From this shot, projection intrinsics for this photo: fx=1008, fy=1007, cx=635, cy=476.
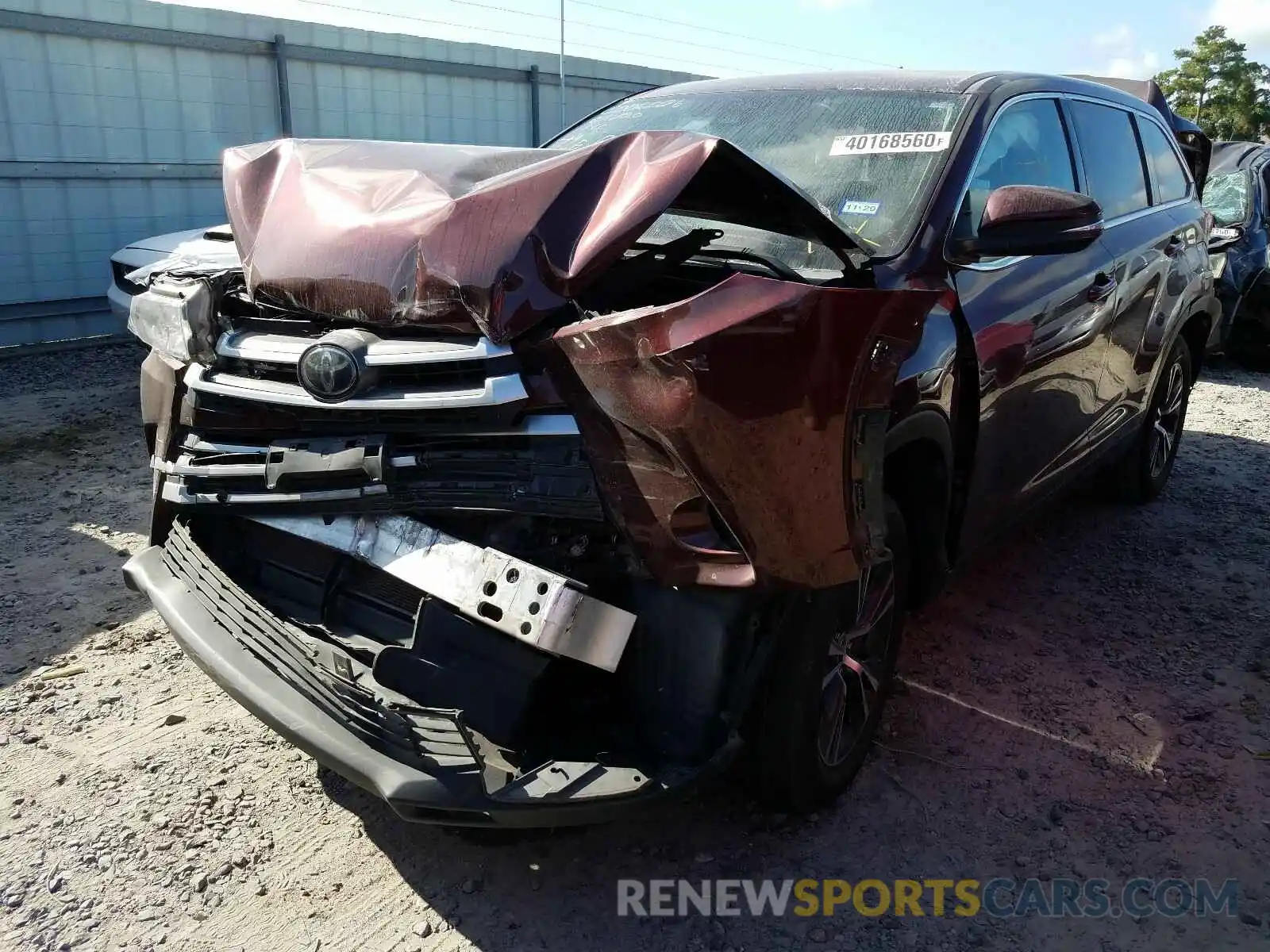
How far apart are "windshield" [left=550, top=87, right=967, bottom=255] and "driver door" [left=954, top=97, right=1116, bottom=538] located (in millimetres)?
173

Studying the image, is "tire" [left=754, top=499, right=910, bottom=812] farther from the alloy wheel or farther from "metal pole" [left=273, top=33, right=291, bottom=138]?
"metal pole" [left=273, top=33, right=291, bottom=138]

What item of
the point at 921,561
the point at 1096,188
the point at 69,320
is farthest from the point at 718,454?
the point at 69,320

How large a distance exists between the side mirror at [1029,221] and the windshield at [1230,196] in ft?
23.7

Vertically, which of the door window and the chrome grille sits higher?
the door window

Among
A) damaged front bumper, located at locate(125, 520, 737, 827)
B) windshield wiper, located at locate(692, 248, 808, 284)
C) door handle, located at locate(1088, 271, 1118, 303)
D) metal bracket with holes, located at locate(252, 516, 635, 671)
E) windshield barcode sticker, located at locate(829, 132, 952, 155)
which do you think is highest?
windshield barcode sticker, located at locate(829, 132, 952, 155)

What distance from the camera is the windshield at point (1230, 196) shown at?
894 centimetres

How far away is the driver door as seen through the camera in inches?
118

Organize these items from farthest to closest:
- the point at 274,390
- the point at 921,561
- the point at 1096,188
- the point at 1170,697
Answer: the point at 1096,188, the point at 1170,697, the point at 921,561, the point at 274,390

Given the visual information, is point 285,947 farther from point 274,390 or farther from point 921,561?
point 921,561

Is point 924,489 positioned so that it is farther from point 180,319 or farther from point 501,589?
point 180,319

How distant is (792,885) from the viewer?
A: 8.18 ft

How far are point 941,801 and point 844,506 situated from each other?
118 centimetres

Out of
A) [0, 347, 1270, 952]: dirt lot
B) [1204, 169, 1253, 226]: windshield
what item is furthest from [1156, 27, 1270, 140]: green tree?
[0, 347, 1270, 952]: dirt lot

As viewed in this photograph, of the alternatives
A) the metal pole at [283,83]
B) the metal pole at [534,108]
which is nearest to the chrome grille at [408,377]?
the metal pole at [283,83]
